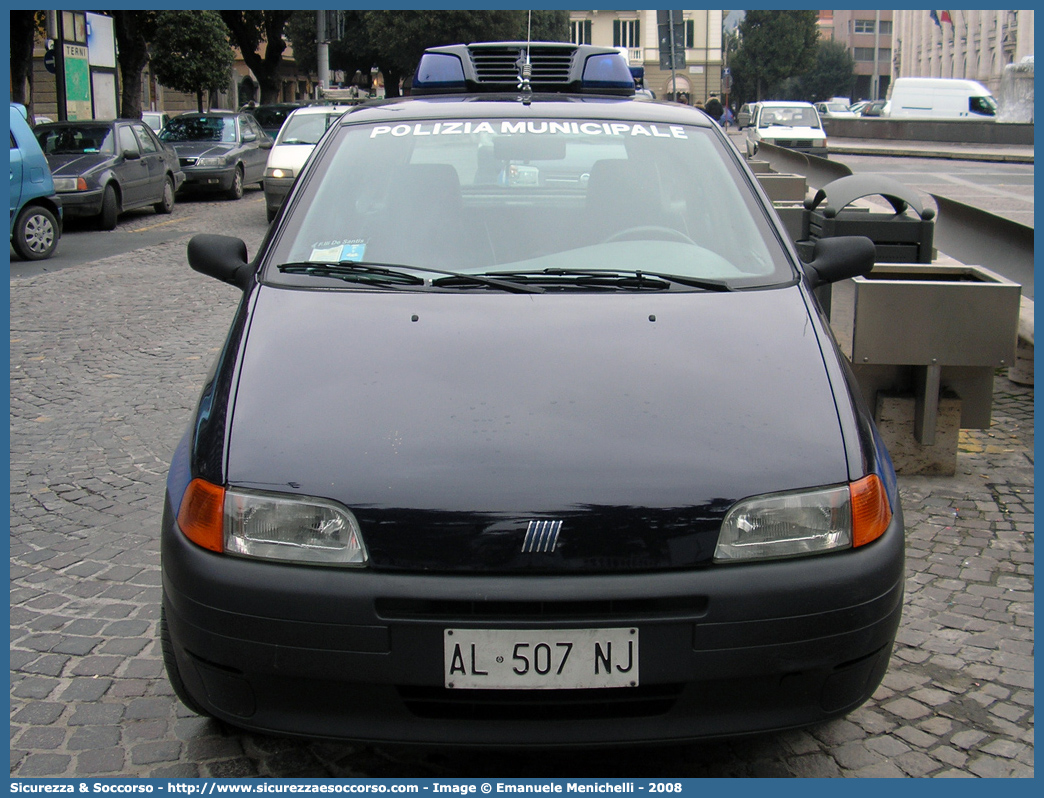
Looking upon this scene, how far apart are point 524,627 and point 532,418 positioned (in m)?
0.50

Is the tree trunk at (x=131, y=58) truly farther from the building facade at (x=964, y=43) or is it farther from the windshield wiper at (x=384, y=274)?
the building facade at (x=964, y=43)

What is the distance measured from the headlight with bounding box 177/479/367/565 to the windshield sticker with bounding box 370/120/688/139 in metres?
1.81

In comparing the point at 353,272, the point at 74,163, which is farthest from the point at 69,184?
the point at 353,272

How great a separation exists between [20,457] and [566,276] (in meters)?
3.39

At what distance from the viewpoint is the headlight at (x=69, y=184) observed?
14672 mm

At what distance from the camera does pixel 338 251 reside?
10.8 feet

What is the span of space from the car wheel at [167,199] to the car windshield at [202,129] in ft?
10.4

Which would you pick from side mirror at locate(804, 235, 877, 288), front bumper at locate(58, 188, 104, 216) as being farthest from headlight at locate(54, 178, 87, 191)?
side mirror at locate(804, 235, 877, 288)

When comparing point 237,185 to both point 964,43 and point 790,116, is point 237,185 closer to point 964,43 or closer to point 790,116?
point 790,116

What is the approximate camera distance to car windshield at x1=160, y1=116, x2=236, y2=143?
20.6m

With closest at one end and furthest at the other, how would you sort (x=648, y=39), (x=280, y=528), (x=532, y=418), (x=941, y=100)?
(x=280, y=528) < (x=532, y=418) < (x=941, y=100) < (x=648, y=39)

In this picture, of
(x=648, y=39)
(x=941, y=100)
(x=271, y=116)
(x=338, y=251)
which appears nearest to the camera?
(x=338, y=251)
